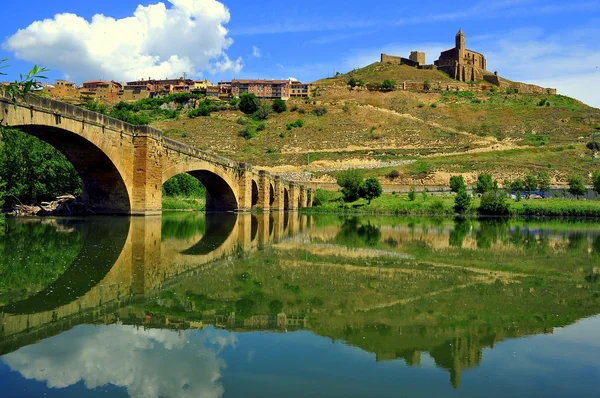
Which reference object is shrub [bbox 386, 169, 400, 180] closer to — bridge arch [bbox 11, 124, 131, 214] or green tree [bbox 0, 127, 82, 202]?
green tree [bbox 0, 127, 82, 202]

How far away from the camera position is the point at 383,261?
13586mm

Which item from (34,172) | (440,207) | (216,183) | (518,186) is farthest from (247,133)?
(34,172)

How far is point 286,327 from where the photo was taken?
6840 millimetres

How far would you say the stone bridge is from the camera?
18.4m

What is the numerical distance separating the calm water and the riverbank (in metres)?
35.4

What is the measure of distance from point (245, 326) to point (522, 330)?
3.70m

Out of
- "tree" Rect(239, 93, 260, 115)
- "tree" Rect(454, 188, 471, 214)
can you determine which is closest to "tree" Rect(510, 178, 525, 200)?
"tree" Rect(454, 188, 471, 214)

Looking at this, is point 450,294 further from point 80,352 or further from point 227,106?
point 227,106

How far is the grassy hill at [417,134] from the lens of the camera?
71.9 metres

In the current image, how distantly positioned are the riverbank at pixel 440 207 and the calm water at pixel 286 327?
1393 inches

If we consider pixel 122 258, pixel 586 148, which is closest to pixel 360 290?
pixel 122 258

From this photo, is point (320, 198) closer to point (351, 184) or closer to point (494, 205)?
point (351, 184)

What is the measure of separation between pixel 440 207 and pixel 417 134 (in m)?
44.2

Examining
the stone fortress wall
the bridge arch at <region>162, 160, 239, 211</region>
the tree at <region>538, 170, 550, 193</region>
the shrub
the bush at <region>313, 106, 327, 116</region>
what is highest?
the stone fortress wall
